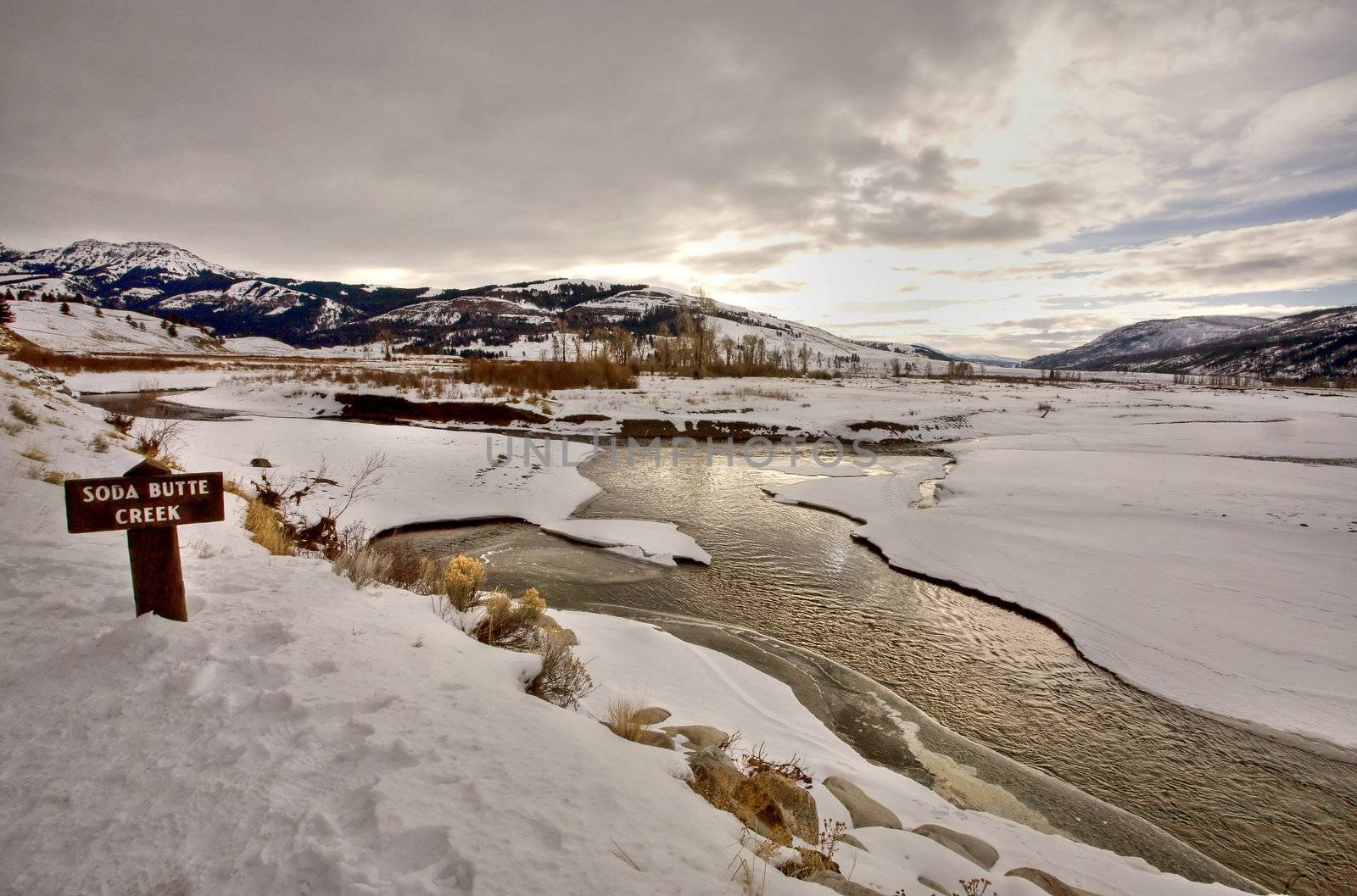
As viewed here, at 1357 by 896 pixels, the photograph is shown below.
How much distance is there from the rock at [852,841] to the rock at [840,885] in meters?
0.54

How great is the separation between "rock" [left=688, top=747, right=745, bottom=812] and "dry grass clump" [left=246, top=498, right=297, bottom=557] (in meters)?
5.25

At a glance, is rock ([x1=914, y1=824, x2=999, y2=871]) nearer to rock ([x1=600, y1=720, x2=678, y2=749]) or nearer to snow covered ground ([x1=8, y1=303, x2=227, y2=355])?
rock ([x1=600, y1=720, x2=678, y2=749])

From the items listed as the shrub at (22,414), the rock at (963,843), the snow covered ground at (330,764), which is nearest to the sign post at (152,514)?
the snow covered ground at (330,764)

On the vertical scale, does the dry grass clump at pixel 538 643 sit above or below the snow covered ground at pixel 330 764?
below

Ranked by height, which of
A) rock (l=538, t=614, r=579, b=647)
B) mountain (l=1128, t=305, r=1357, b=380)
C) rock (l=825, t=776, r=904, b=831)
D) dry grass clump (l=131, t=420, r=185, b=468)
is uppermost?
mountain (l=1128, t=305, r=1357, b=380)

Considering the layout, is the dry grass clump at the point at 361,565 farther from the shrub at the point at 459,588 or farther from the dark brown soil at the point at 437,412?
the dark brown soil at the point at 437,412

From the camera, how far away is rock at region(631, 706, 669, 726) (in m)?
4.74

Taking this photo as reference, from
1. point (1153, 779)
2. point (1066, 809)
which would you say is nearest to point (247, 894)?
point (1066, 809)

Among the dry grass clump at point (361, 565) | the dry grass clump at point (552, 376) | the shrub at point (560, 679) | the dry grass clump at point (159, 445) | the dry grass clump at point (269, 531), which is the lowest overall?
the shrub at point (560, 679)

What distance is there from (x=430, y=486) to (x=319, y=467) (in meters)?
2.94

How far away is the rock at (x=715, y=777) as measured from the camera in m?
3.48

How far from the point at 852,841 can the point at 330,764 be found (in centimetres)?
324

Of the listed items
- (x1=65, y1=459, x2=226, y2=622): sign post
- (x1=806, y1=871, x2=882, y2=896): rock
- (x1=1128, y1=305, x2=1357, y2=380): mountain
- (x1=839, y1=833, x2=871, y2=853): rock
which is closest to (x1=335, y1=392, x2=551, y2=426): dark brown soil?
(x1=65, y1=459, x2=226, y2=622): sign post

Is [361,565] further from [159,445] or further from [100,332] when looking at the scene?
[100,332]
